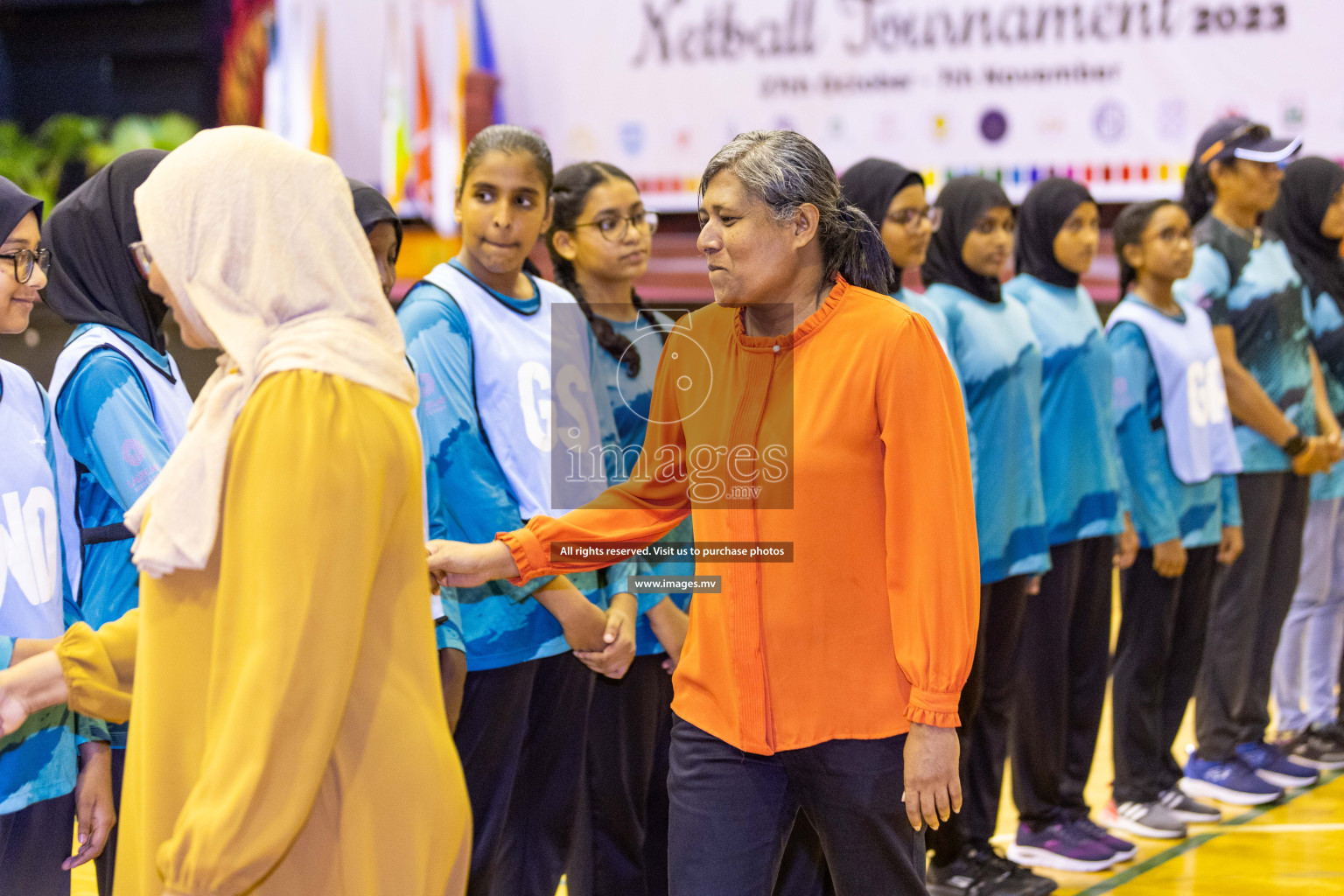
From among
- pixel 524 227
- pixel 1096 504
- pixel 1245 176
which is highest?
pixel 1245 176

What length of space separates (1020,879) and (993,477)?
1022mm

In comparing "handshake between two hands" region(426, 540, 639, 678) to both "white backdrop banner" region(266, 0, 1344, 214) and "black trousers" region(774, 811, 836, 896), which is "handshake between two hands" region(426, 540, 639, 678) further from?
"white backdrop banner" region(266, 0, 1344, 214)

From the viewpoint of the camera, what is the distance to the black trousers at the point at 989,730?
3322 mm

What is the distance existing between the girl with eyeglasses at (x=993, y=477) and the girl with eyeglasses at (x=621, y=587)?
2.60 feet

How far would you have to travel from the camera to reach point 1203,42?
6.08 meters

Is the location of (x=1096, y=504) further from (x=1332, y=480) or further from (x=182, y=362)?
(x=182, y=362)

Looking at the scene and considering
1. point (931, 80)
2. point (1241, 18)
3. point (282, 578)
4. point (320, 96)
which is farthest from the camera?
point (320, 96)

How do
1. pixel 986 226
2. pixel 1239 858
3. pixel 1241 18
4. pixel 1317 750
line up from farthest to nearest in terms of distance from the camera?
1. pixel 1241 18
2. pixel 1317 750
3. pixel 1239 858
4. pixel 986 226

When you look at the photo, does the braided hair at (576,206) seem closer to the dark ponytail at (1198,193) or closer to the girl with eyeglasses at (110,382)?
the girl with eyeglasses at (110,382)

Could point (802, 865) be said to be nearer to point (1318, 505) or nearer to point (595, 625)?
point (595, 625)

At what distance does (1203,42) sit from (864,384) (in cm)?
511

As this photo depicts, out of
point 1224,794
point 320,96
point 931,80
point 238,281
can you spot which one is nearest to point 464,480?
point 238,281

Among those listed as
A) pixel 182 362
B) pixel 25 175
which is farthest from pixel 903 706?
pixel 25 175

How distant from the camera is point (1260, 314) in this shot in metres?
4.31
